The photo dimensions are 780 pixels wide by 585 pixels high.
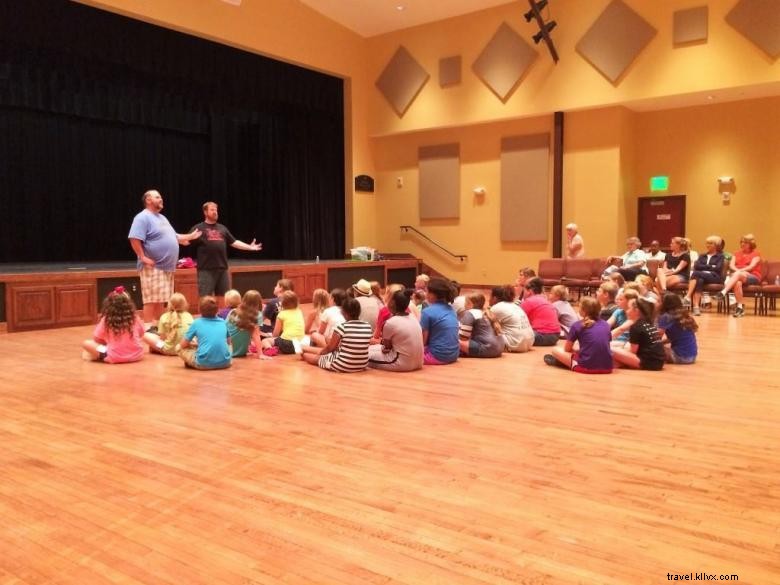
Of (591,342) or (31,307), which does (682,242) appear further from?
(31,307)

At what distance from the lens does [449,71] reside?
523 inches

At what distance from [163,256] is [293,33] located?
25.1 feet

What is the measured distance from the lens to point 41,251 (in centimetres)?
1306

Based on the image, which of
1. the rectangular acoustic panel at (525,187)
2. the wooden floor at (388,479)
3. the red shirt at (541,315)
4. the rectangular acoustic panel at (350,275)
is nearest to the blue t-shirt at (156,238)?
the wooden floor at (388,479)

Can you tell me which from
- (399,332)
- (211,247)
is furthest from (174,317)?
(399,332)

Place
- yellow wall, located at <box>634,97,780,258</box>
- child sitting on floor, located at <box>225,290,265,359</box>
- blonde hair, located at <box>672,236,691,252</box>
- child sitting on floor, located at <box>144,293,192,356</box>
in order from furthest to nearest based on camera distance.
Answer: yellow wall, located at <box>634,97,780,258</box> → blonde hair, located at <box>672,236,691,252</box> → child sitting on floor, located at <box>144,293,192,356</box> → child sitting on floor, located at <box>225,290,265,359</box>

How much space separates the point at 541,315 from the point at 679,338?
155 centimetres

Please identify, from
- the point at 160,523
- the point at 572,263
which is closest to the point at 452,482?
the point at 160,523

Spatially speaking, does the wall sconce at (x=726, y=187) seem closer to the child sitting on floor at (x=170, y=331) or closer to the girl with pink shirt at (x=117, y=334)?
the child sitting on floor at (x=170, y=331)

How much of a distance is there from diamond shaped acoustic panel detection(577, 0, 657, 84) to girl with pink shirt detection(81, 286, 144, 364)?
9289 mm

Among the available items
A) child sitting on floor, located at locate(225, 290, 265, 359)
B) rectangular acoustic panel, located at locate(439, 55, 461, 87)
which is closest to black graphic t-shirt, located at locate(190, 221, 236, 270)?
child sitting on floor, located at locate(225, 290, 265, 359)

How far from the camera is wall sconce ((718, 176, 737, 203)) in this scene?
11539 millimetres

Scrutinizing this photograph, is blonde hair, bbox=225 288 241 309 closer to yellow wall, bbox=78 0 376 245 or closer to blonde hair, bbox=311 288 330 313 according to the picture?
blonde hair, bbox=311 288 330 313

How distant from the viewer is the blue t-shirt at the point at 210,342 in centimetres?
538
